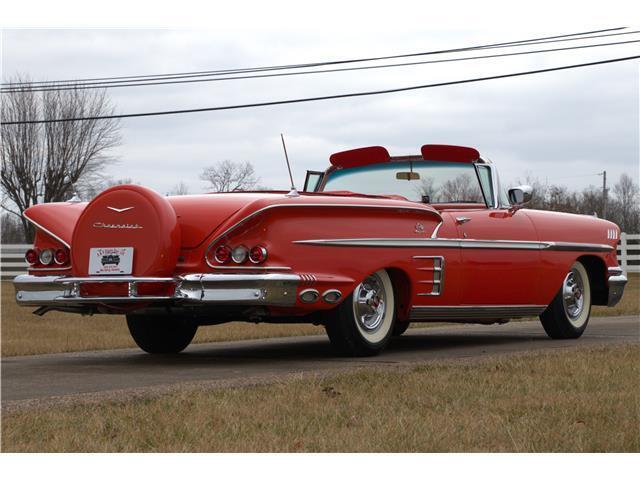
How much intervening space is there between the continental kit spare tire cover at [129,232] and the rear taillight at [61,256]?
1.10 ft

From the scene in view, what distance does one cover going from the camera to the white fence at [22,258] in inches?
1180

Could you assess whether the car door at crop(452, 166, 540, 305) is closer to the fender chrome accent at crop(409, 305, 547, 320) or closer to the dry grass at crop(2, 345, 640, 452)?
the fender chrome accent at crop(409, 305, 547, 320)

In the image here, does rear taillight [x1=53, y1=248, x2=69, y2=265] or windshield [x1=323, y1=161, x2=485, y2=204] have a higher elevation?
windshield [x1=323, y1=161, x2=485, y2=204]

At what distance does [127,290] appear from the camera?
7.16m

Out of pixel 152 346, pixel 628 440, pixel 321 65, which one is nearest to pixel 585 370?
pixel 628 440

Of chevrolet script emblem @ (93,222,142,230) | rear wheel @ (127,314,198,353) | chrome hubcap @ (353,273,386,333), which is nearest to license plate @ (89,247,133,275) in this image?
chevrolet script emblem @ (93,222,142,230)

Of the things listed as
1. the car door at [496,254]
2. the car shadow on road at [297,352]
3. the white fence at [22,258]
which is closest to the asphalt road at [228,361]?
the car shadow on road at [297,352]

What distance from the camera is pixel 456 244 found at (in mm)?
8516

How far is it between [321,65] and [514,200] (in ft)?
65.6

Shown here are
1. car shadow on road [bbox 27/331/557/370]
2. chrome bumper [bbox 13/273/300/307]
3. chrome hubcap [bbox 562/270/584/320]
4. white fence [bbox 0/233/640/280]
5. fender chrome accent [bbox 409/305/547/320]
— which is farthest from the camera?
white fence [bbox 0/233/640/280]

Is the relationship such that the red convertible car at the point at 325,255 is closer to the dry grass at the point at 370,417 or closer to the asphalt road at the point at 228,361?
the asphalt road at the point at 228,361

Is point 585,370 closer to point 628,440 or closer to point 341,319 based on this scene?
point 341,319

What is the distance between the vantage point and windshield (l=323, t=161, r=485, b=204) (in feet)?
31.2

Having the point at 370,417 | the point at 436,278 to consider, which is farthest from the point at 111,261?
the point at 370,417
